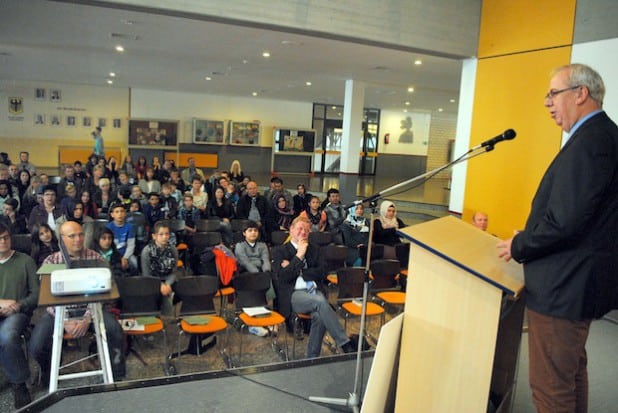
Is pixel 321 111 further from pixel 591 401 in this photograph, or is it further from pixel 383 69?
pixel 591 401

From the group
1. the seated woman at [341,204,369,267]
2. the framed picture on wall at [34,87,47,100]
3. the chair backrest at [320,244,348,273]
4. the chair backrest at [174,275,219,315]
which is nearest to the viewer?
the chair backrest at [174,275,219,315]

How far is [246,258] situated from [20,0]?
4838mm

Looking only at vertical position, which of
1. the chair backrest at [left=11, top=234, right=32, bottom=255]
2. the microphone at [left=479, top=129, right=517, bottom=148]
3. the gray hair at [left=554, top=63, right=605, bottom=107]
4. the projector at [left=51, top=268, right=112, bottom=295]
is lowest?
the chair backrest at [left=11, top=234, right=32, bottom=255]

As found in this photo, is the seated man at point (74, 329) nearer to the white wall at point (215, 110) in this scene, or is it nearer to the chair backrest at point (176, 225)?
the chair backrest at point (176, 225)

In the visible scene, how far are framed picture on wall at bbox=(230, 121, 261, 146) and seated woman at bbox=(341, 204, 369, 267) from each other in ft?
47.8

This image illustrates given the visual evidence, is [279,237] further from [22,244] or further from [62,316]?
[62,316]

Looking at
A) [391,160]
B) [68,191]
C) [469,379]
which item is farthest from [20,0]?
[391,160]

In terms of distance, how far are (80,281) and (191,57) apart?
8.61 meters

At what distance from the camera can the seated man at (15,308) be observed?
3.39m

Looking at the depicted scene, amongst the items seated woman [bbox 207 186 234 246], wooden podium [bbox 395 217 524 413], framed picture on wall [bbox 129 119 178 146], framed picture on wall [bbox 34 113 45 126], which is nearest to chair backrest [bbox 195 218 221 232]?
seated woman [bbox 207 186 234 246]

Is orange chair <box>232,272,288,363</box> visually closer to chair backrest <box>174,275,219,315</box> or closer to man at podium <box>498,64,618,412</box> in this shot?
chair backrest <box>174,275,219,315</box>

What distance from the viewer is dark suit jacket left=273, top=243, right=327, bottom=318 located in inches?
177

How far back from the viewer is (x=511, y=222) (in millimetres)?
6750

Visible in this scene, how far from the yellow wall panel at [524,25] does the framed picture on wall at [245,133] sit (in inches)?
576
